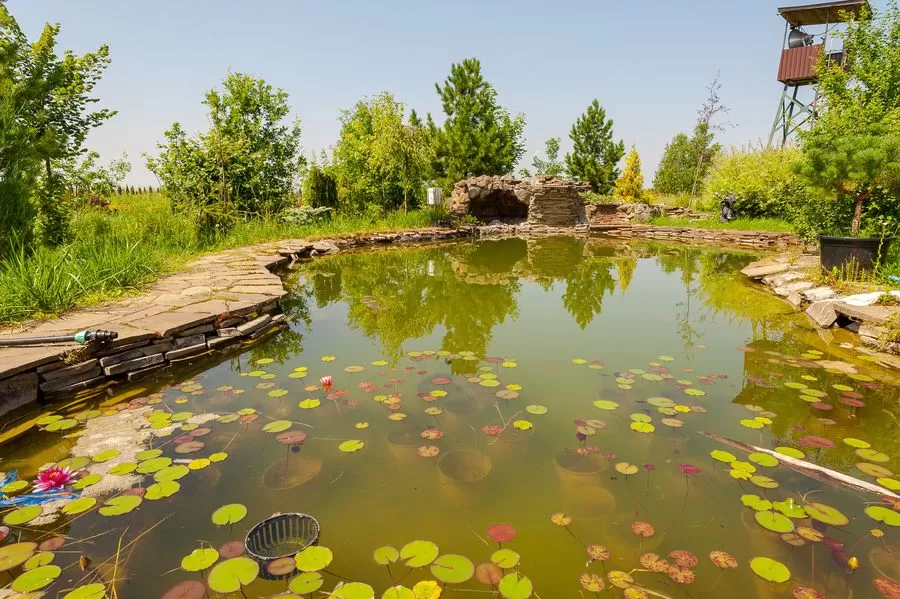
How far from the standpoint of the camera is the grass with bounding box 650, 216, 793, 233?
12.8 m

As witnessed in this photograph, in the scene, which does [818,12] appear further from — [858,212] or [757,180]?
[858,212]

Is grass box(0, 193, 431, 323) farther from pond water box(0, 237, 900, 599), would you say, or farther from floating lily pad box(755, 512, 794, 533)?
floating lily pad box(755, 512, 794, 533)

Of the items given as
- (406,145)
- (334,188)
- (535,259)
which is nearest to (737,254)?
(535,259)

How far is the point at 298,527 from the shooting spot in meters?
1.78

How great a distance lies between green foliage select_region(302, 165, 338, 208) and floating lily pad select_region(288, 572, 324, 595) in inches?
500

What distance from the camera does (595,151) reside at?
24.4 m

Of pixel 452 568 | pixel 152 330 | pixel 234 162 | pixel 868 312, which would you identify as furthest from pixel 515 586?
pixel 234 162

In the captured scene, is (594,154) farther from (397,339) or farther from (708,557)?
(708,557)

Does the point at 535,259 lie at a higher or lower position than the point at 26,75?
lower

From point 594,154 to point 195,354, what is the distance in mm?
24378

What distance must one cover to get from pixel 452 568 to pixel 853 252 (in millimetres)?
6431

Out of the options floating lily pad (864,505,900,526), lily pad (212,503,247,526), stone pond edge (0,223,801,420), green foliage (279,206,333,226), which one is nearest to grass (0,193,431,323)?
stone pond edge (0,223,801,420)

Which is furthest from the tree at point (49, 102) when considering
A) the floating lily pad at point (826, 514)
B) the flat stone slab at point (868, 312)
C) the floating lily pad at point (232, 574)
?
the flat stone slab at point (868, 312)

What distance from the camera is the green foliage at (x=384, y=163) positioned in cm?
1288
